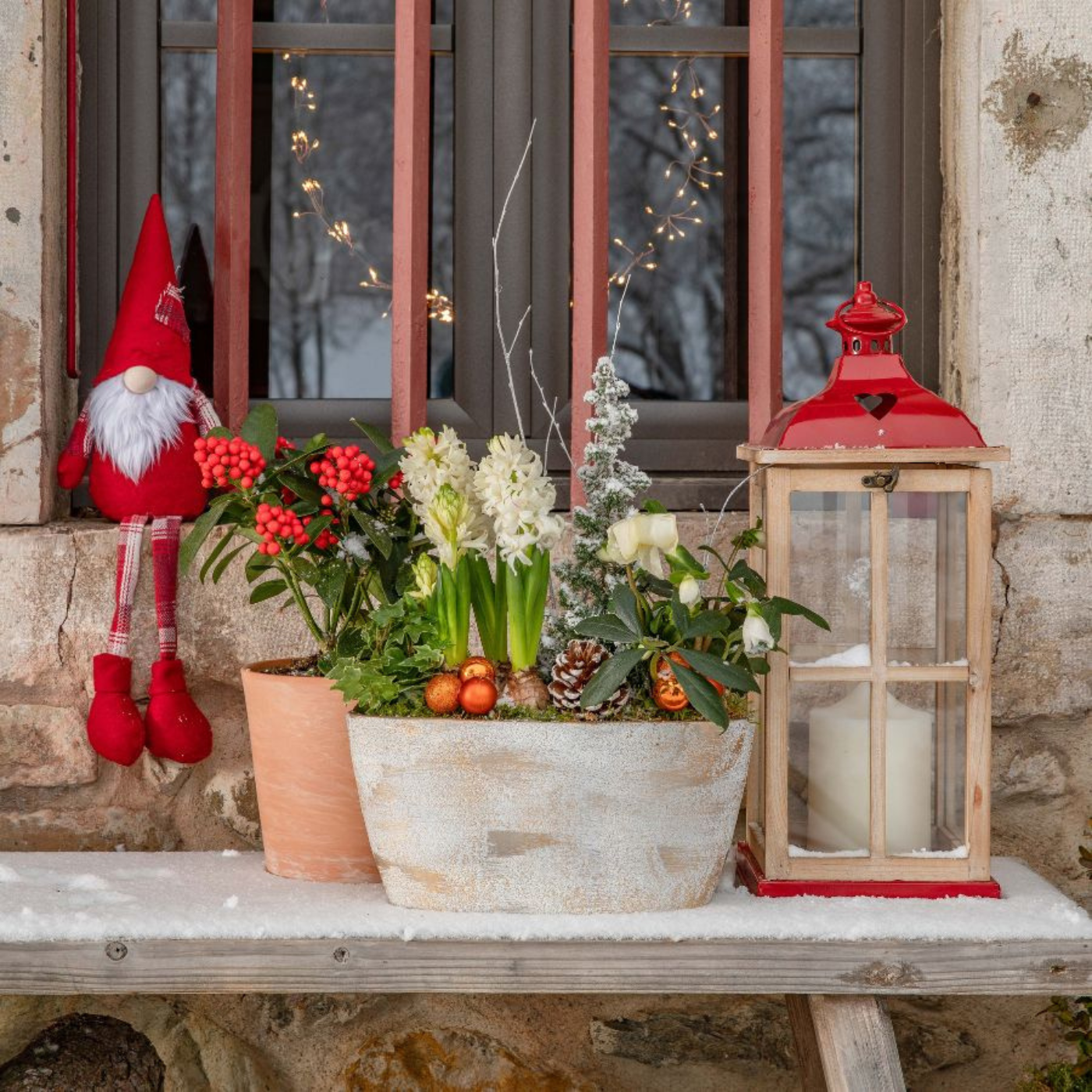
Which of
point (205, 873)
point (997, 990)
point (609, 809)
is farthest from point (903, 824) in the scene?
point (205, 873)

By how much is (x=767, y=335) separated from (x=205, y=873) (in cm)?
97

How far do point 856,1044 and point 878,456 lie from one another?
59 centimetres

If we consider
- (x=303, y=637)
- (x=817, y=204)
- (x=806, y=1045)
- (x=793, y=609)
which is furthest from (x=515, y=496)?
(x=817, y=204)

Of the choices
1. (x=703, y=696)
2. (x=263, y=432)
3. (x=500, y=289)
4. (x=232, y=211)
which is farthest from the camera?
(x=500, y=289)

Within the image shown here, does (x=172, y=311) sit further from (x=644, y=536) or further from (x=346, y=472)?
(x=644, y=536)

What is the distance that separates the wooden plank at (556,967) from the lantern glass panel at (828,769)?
139mm

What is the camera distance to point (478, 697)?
1.28 m

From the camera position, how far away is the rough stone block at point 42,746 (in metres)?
1.64

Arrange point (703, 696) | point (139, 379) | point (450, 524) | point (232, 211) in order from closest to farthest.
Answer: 1. point (703, 696)
2. point (450, 524)
3. point (139, 379)
4. point (232, 211)

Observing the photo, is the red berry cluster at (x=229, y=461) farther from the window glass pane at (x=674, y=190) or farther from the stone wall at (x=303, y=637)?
the window glass pane at (x=674, y=190)

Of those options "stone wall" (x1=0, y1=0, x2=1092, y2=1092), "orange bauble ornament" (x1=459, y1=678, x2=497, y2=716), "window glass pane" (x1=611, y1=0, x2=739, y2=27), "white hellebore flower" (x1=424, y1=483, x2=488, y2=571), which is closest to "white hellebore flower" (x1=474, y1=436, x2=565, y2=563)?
"white hellebore flower" (x1=424, y1=483, x2=488, y2=571)

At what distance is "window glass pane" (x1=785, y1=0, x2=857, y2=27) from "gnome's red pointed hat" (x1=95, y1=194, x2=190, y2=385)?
94 cm

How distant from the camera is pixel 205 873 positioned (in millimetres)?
1460

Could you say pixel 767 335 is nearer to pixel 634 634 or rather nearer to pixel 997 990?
pixel 634 634
